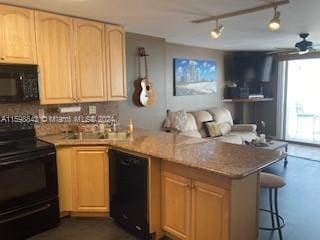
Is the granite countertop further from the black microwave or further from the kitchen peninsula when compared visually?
the black microwave

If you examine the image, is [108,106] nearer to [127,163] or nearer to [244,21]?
[127,163]

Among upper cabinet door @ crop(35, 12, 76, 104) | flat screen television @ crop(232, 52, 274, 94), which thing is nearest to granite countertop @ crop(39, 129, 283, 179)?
upper cabinet door @ crop(35, 12, 76, 104)

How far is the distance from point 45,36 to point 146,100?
1.85m

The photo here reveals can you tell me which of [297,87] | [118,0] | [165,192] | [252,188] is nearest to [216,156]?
[252,188]

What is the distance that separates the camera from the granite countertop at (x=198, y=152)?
1998mm

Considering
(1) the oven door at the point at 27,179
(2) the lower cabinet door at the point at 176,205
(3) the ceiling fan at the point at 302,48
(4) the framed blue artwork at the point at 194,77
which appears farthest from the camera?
(4) the framed blue artwork at the point at 194,77

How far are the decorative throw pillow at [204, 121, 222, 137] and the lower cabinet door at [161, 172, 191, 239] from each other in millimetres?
3181

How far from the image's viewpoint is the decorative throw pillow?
554cm

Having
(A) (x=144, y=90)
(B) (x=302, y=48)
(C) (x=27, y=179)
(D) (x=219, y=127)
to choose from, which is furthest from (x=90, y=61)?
(B) (x=302, y=48)

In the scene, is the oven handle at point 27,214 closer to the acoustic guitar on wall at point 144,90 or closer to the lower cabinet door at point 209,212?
the lower cabinet door at point 209,212

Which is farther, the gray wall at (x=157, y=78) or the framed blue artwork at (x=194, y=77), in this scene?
the framed blue artwork at (x=194, y=77)

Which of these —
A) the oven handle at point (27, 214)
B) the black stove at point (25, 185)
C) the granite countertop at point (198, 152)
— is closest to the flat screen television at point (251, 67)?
the granite countertop at point (198, 152)

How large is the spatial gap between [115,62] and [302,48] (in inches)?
126

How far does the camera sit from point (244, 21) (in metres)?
3.51
